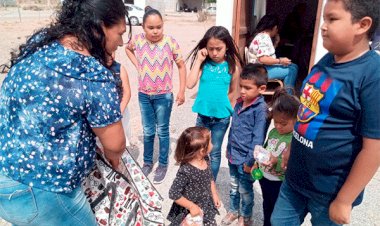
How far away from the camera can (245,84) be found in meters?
2.24

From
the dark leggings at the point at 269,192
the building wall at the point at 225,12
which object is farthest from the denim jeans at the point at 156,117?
the building wall at the point at 225,12

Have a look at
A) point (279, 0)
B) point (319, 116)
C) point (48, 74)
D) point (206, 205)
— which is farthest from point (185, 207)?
point (279, 0)

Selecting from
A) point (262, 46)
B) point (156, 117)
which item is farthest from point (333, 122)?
point (262, 46)

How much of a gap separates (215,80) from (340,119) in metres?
1.46

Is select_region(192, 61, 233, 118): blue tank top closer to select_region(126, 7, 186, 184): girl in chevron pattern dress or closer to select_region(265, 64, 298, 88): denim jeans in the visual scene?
select_region(126, 7, 186, 184): girl in chevron pattern dress

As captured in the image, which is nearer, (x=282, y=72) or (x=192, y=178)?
(x=192, y=178)

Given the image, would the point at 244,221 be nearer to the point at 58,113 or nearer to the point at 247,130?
the point at 247,130

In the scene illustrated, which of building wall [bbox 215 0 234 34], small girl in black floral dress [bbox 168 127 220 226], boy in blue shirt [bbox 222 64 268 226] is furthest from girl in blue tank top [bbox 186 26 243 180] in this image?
building wall [bbox 215 0 234 34]

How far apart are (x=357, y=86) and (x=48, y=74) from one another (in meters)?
1.21

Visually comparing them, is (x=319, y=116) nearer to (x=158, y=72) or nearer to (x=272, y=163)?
(x=272, y=163)

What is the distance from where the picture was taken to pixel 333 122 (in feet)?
4.48

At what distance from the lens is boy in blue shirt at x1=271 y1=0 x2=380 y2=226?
1254mm

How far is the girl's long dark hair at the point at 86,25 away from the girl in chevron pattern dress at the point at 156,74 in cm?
163

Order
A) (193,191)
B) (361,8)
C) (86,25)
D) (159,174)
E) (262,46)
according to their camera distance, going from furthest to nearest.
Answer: (262,46), (159,174), (193,191), (86,25), (361,8)
